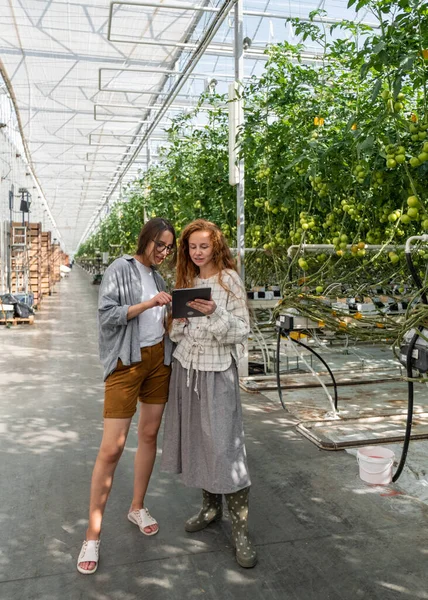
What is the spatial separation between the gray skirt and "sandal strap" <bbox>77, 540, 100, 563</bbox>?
0.43 m

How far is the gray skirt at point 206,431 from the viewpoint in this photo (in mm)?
2289

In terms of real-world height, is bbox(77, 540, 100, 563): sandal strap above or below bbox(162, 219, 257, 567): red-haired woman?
below

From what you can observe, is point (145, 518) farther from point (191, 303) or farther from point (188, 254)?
point (188, 254)

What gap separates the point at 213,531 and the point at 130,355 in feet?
3.12

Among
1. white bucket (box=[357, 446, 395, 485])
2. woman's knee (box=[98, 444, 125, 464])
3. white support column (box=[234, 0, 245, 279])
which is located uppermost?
white support column (box=[234, 0, 245, 279])

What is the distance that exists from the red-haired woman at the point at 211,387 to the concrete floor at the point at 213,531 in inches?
8.1

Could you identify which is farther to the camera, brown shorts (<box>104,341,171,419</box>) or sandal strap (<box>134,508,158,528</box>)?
sandal strap (<box>134,508,158,528</box>)

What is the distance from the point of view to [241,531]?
7.59ft

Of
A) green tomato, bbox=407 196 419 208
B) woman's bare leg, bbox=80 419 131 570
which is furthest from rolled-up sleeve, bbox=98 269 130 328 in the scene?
green tomato, bbox=407 196 419 208

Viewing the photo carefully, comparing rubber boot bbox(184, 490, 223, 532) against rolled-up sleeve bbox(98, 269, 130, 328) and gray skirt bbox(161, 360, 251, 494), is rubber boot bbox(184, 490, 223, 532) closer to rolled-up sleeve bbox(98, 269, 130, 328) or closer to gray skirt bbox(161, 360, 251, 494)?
gray skirt bbox(161, 360, 251, 494)

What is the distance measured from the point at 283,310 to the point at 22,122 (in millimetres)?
12108

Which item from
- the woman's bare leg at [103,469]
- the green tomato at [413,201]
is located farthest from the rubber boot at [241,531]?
the green tomato at [413,201]

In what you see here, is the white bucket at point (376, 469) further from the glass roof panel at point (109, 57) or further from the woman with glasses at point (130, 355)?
the glass roof panel at point (109, 57)

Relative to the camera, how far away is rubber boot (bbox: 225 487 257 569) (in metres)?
2.26
